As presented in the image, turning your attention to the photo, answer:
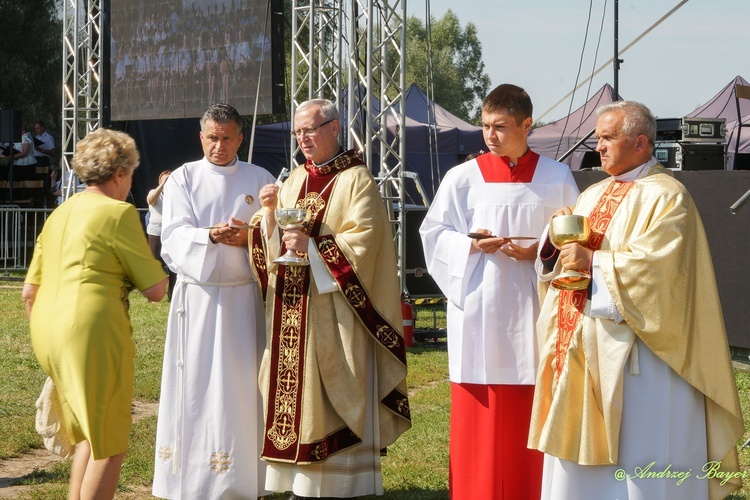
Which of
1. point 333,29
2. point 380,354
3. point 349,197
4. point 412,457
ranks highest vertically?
point 333,29

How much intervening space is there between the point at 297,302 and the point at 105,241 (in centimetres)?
150

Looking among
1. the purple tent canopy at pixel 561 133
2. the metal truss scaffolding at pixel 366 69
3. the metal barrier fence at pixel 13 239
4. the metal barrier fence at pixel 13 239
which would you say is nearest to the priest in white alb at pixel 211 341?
the metal truss scaffolding at pixel 366 69

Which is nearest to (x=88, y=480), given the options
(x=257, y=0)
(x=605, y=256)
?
(x=605, y=256)

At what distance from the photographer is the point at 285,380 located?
17.9 ft

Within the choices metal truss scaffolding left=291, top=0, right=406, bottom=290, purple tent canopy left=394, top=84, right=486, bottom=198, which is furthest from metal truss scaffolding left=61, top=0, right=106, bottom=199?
purple tent canopy left=394, top=84, right=486, bottom=198

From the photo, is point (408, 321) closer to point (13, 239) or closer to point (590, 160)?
point (590, 160)

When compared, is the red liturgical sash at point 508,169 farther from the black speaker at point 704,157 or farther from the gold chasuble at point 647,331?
the black speaker at point 704,157

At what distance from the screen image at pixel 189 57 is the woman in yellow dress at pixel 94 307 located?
6.48m

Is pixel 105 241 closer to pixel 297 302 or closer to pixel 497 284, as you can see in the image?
pixel 297 302

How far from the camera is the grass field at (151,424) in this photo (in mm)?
6016

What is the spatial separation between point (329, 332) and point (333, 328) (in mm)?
31

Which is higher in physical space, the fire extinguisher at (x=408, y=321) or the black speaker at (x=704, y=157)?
the black speaker at (x=704, y=157)

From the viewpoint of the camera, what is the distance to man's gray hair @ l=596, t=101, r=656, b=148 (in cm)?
442

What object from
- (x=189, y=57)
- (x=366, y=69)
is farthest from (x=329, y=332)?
(x=189, y=57)
